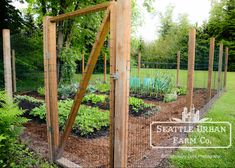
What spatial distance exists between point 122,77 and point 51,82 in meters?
1.27

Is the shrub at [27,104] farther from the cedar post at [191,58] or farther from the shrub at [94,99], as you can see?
the cedar post at [191,58]

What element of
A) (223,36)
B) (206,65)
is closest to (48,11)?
(206,65)

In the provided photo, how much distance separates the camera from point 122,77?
2119 mm

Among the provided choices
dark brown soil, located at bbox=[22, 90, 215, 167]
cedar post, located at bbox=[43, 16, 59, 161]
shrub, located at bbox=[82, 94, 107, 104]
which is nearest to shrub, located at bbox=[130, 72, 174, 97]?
shrub, located at bbox=[82, 94, 107, 104]

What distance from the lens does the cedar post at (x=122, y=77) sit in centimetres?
207

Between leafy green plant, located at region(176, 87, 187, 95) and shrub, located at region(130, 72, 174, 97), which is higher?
shrub, located at region(130, 72, 174, 97)

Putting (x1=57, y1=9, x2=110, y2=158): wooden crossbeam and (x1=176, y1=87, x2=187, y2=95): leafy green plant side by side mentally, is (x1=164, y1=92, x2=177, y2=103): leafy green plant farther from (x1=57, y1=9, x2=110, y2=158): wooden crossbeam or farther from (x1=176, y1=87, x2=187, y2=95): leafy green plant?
(x1=57, y1=9, x2=110, y2=158): wooden crossbeam

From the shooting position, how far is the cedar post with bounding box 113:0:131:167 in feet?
6.79

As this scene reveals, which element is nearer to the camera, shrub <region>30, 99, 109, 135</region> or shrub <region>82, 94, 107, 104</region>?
shrub <region>30, 99, 109, 135</region>

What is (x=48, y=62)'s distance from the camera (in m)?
2.96

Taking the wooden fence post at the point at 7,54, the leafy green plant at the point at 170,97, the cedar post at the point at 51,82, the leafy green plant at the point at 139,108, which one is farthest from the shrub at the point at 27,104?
the leafy green plant at the point at 170,97

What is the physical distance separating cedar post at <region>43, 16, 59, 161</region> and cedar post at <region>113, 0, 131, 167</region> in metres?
1.15

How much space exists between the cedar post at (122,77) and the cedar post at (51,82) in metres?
1.15

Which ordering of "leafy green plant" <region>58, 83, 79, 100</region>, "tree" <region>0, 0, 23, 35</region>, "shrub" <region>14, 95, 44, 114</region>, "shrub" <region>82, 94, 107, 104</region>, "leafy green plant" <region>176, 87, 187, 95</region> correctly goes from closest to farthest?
"shrub" <region>14, 95, 44, 114</region> < "shrub" <region>82, 94, 107, 104</region> < "leafy green plant" <region>58, 83, 79, 100</region> < "leafy green plant" <region>176, 87, 187, 95</region> < "tree" <region>0, 0, 23, 35</region>
